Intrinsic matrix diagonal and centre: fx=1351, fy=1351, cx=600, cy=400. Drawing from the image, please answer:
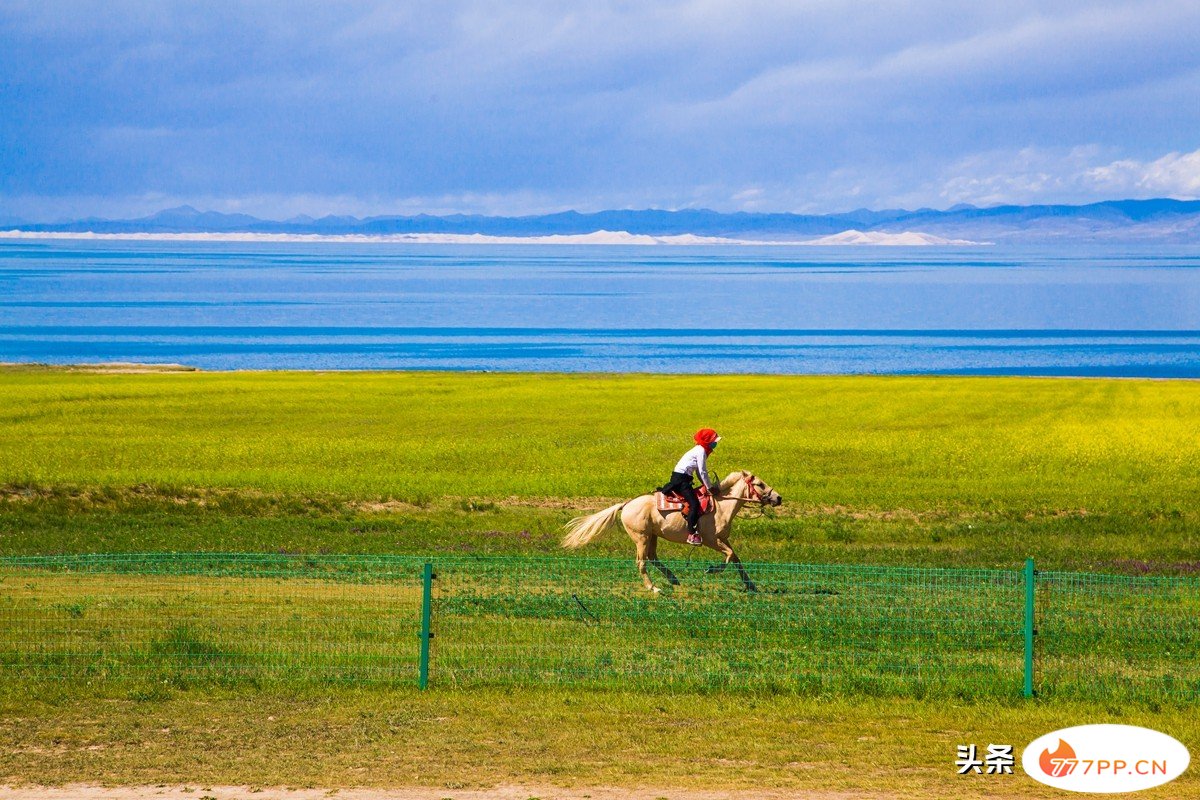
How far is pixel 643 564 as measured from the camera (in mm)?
20297

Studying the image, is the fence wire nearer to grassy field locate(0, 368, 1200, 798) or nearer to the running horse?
grassy field locate(0, 368, 1200, 798)

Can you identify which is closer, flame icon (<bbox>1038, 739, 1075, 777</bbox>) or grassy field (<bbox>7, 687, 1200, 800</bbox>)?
grassy field (<bbox>7, 687, 1200, 800</bbox>)

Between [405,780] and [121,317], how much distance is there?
179m

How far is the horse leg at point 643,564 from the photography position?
2012 centimetres

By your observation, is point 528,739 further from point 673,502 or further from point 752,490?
point 752,490

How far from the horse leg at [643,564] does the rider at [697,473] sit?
2.35ft

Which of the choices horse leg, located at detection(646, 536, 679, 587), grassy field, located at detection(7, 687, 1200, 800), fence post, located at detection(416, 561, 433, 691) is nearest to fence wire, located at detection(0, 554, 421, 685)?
fence post, located at detection(416, 561, 433, 691)

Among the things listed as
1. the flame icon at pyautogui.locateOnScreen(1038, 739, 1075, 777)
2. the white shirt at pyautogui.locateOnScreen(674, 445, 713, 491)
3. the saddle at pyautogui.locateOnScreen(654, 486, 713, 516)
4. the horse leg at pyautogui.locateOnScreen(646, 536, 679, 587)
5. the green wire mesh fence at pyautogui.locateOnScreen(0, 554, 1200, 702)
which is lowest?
the flame icon at pyautogui.locateOnScreen(1038, 739, 1075, 777)

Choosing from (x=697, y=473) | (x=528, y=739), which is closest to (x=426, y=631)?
(x=528, y=739)

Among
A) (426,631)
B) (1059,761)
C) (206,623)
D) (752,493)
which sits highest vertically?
(752,493)

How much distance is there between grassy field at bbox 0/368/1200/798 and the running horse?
0.89 metres

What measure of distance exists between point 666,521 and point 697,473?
90cm

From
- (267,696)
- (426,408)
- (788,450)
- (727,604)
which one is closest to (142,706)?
(267,696)

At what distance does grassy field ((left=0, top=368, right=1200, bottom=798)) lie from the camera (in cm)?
1298
